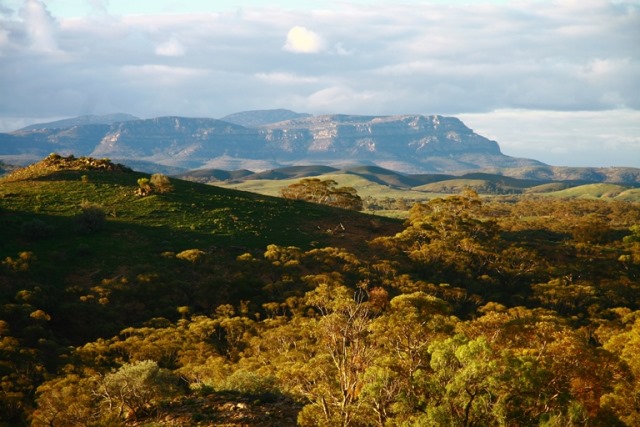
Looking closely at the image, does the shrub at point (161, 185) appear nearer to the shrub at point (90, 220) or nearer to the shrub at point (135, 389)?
the shrub at point (90, 220)

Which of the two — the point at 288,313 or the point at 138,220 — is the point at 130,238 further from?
the point at 288,313

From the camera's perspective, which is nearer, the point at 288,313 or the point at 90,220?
the point at 288,313

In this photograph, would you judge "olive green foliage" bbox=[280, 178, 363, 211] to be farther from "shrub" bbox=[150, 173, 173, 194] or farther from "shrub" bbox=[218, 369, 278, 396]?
"shrub" bbox=[218, 369, 278, 396]

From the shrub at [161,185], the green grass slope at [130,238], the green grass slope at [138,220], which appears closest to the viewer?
the green grass slope at [130,238]

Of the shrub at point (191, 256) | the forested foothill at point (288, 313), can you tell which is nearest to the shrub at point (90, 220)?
the forested foothill at point (288, 313)

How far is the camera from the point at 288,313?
62.6 meters

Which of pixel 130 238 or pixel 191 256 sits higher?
pixel 130 238

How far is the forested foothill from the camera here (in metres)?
29.3

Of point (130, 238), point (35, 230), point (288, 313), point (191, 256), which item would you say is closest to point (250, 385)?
point (288, 313)

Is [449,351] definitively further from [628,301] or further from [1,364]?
[628,301]

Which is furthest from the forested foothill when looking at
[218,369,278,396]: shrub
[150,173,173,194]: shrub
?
[150,173,173,194]: shrub

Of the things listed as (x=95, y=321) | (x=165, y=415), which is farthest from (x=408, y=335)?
(x=95, y=321)

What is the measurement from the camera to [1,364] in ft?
144

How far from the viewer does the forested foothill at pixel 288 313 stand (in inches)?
1152
